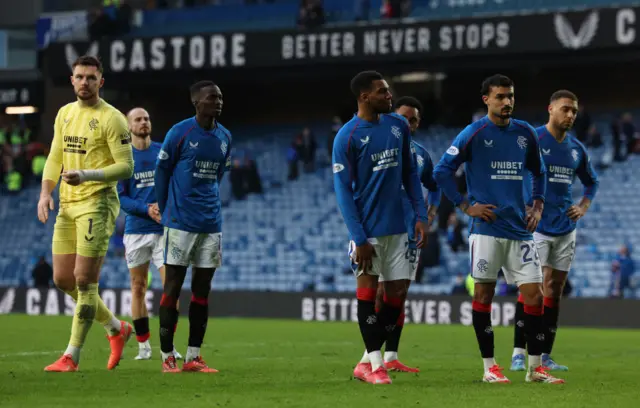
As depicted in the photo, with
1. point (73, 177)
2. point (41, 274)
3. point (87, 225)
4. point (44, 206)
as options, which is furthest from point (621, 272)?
point (73, 177)

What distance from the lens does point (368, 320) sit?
9672 mm

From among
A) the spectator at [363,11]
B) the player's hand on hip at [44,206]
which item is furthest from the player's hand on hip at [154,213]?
the spectator at [363,11]

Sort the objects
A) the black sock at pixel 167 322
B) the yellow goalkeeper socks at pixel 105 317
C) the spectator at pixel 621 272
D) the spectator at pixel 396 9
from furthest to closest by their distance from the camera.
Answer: the spectator at pixel 396 9 → the spectator at pixel 621 272 → the yellow goalkeeper socks at pixel 105 317 → the black sock at pixel 167 322

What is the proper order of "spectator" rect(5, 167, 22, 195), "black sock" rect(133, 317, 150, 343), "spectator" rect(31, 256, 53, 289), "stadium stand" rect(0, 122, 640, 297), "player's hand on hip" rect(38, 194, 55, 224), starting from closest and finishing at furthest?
"player's hand on hip" rect(38, 194, 55, 224) < "black sock" rect(133, 317, 150, 343) < "stadium stand" rect(0, 122, 640, 297) < "spectator" rect(31, 256, 53, 289) < "spectator" rect(5, 167, 22, 195)

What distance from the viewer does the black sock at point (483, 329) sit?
32.1 ft

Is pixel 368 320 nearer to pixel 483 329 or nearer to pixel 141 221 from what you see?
pixel 483 329

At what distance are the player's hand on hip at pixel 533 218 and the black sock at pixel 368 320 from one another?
134 cm

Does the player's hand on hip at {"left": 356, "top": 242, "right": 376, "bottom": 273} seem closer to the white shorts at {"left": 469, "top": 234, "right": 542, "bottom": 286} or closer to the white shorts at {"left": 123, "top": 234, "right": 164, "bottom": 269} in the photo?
the white shorts at {"left": 469, "top": 234, "right": 542, "bottom": 286}

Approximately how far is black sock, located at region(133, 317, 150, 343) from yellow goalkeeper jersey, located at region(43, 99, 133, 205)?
2.32 meters

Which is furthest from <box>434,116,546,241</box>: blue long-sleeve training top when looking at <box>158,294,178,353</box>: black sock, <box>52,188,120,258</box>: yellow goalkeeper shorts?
<box>52,188,120,258</box>: yellow goalkeeper shorts

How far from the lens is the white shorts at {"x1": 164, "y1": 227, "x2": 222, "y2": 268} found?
35.1ft

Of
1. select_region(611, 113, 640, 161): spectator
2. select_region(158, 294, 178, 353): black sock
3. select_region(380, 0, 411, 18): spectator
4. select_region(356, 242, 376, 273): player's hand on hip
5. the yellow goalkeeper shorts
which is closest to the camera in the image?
select_region(356, 242, 376, 273): player's hand on hip

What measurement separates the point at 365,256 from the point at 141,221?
4.30m

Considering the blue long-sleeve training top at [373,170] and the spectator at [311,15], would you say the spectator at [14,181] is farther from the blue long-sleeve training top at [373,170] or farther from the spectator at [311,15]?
the blue long-sleeve training top at [373,170]
